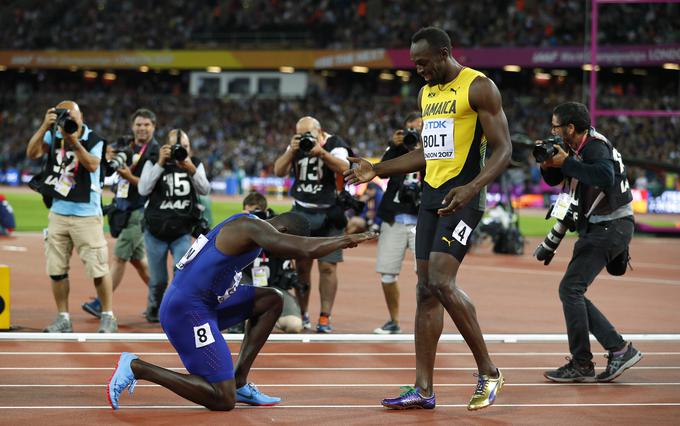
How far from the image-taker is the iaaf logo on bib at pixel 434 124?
261 inches

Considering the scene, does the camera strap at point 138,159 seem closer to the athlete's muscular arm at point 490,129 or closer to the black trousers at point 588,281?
the black trousers at point 588,281

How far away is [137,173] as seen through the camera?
1086 centimetres

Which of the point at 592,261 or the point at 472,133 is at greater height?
the point at 472,133

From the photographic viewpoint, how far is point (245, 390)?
22.0ft

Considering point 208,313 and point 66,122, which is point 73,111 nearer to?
point 66,122

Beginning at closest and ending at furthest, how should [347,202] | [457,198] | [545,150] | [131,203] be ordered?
[457,198] < [545,150] < [347,202] < [131,203]

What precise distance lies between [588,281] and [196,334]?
3.05m

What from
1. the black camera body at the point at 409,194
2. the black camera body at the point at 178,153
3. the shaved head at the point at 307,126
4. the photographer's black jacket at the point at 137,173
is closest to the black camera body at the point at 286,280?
the black camera body at the point at 409,194

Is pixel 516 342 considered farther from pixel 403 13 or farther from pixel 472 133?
pixel 403 13

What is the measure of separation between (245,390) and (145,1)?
5513 centimetres

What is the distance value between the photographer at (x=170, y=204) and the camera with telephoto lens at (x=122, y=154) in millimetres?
283

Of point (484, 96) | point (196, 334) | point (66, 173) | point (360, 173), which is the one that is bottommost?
point (196, 334)

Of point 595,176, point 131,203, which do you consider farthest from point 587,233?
point 131,203

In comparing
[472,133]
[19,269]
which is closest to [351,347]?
[472,133]
